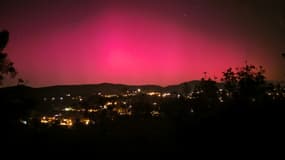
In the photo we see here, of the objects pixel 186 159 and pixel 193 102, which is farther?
pixel 193 102

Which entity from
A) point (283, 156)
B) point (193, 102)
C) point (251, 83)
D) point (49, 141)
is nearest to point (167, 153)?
point (283, 156)

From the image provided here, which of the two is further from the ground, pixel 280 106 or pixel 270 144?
pixel 280 106

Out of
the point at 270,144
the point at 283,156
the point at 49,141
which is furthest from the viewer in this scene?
the point at 49,141

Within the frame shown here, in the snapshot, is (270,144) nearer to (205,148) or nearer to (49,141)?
(205,148)

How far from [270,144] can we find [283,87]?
2971 cm

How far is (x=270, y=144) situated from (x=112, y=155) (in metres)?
5.77

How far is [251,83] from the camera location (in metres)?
36.5

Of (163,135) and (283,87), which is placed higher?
(283,87)

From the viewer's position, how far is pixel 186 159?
10977mm

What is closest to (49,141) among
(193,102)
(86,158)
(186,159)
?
(86,158)

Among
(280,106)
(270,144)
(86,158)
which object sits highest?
(280,106)

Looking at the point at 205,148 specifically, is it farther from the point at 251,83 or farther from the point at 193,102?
the point at 251,83

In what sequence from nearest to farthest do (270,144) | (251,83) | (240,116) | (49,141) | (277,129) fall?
(270,144) → (277,129) → (240,116) → (49,141) → (251,83)

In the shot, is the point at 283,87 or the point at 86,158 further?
the point at 283,87
